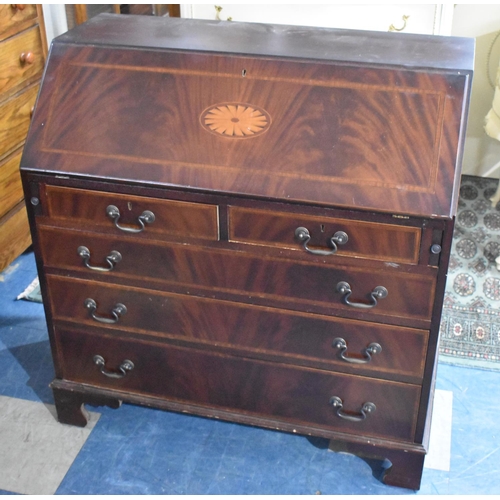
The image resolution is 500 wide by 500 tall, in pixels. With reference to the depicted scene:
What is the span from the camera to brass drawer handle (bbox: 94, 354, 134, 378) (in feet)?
5.99

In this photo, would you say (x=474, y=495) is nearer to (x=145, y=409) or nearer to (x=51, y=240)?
(x=145, y=409)

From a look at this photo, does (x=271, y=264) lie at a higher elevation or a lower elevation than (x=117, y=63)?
lower

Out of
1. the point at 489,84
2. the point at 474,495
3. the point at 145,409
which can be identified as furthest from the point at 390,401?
the point at 489,84

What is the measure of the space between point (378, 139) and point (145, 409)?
43.0 inches

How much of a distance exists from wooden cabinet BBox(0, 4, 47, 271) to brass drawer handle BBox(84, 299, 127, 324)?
856 mm

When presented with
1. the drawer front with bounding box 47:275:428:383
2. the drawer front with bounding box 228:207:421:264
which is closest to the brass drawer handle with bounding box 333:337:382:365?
the drawer front with bounding box 47:275:428:383

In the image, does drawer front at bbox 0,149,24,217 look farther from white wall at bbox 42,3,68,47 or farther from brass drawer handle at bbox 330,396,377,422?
brass drawer handle at bbox 330,396,377,422

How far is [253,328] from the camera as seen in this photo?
5.47 feet

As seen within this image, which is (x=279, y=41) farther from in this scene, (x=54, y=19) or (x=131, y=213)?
(x=54, y=19)

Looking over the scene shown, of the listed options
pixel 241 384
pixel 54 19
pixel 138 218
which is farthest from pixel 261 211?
pixel 54 19

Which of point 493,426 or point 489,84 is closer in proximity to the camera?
point 493,426

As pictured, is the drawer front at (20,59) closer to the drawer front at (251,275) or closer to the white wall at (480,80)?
the drawer front at (251,275)

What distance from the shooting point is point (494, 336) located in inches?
90.0

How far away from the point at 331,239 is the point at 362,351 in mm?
322
